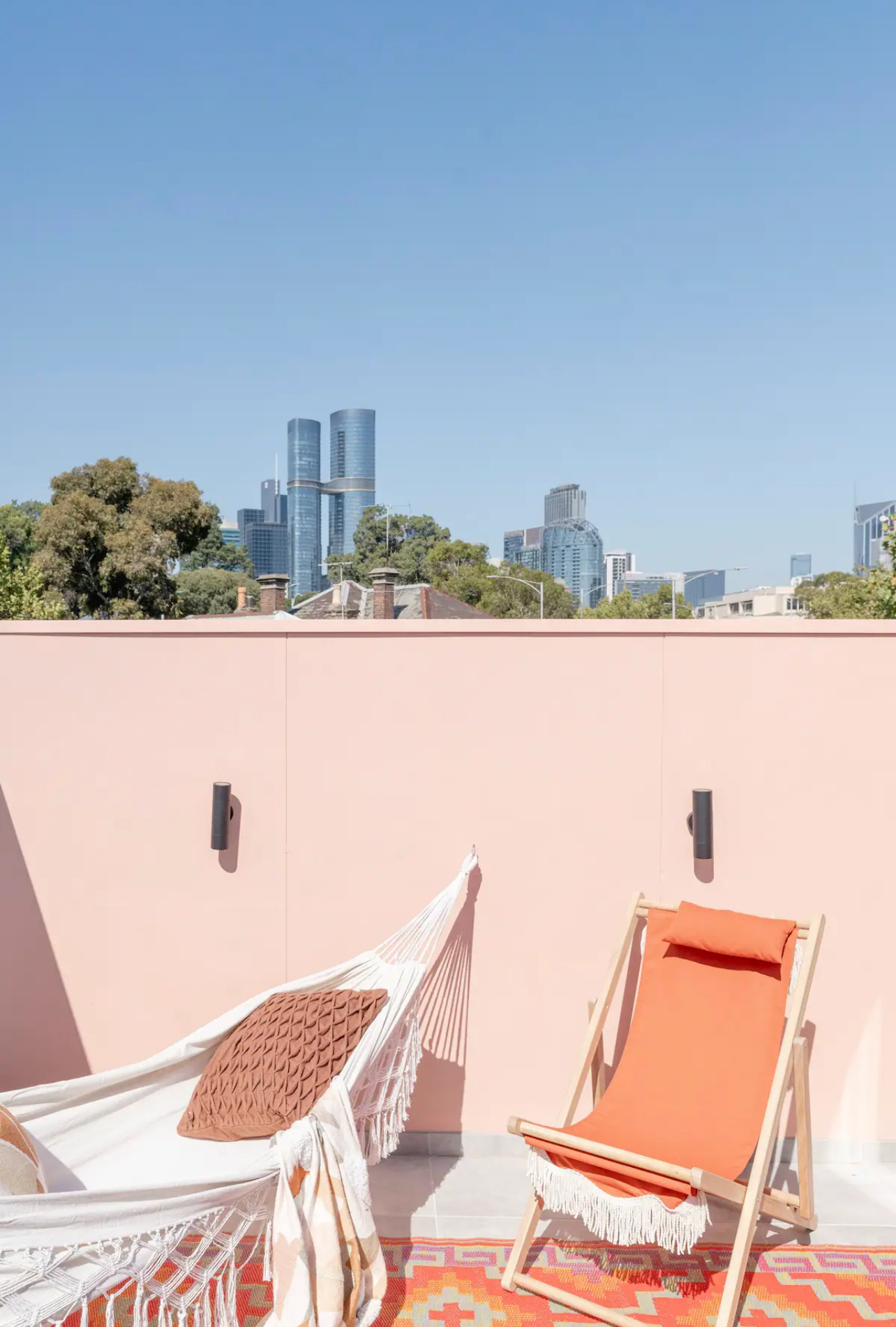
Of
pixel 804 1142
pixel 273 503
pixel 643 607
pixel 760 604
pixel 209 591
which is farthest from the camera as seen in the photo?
pixel 273 503

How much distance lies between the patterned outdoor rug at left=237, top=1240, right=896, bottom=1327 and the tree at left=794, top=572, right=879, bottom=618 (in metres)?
31.2

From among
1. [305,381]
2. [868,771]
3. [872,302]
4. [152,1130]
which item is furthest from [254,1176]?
[305,381]

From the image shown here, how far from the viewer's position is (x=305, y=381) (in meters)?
67.4

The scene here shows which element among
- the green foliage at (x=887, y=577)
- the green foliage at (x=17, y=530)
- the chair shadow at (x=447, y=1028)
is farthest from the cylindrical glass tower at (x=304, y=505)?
the chair shadow at (x=447, y=1028)

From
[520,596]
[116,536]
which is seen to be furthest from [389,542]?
[116,536]

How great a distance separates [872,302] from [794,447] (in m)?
11.6

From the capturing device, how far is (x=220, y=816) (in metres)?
3.24

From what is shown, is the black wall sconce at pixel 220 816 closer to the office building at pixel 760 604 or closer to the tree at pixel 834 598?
the tree at pixel 834 598

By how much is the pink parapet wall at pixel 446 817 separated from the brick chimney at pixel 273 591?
1049 inches

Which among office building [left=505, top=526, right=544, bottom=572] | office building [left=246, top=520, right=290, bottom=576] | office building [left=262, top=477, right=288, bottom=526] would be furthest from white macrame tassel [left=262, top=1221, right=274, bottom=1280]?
office building [left=262, top=477, right=288, bottom=526]

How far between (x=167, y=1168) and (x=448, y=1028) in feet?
3.47

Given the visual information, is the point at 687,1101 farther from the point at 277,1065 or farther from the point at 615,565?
the point at 615,565

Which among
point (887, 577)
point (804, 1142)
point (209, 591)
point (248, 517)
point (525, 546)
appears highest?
point (248, 517)

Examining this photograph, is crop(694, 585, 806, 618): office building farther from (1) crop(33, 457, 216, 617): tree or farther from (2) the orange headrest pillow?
(2) the orange headrest pillow
